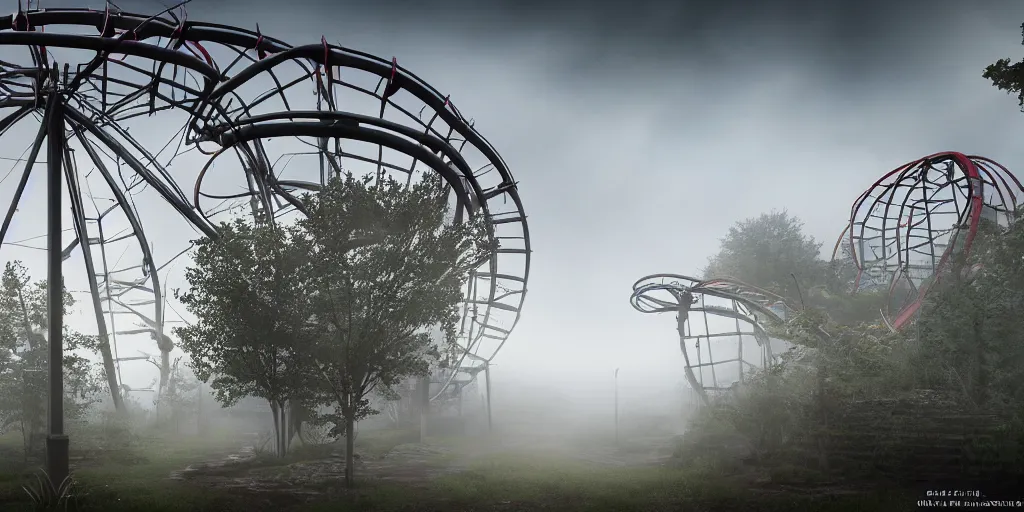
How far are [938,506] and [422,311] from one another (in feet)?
41.8

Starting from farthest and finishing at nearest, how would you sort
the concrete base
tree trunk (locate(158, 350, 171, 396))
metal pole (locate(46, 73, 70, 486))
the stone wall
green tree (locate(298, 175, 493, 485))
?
tree trunk (locate(158, 350, 171, 396)), green tree (locate(298, 175, 493, 485)), the stone wall, metal pole (locate(46, 73, 70, 486)), the concrete base

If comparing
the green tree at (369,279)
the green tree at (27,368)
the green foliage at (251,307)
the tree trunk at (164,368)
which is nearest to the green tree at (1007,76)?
the green tree at (369,279)

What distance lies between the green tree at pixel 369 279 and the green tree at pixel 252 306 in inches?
24.4

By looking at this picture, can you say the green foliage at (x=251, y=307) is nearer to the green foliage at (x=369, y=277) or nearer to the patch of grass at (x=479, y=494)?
the green foliage at (x=369, y=277)

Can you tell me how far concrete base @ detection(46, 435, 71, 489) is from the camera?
12.9 meters

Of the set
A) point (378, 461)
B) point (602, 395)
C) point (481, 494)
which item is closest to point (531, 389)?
point (602, 395)

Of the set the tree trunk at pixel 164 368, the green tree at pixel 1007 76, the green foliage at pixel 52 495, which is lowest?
the green foliage at pixel 52 495

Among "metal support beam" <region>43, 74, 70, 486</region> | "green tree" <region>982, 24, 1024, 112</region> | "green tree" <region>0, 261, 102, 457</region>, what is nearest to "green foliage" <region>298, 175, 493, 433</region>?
"metal support beam" <region>43, 74, 70, 486</region>

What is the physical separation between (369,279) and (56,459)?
7.99m

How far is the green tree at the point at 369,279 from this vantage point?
605 inches

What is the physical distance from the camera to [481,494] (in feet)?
49.1

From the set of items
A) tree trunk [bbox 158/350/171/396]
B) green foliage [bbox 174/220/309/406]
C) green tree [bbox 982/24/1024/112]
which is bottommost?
tree trunk [bbox 158/350/171/396]

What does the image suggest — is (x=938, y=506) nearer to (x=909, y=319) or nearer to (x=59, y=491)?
(x=909, y=319)

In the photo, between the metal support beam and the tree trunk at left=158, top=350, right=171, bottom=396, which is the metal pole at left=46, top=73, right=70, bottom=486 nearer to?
the metal support beam
